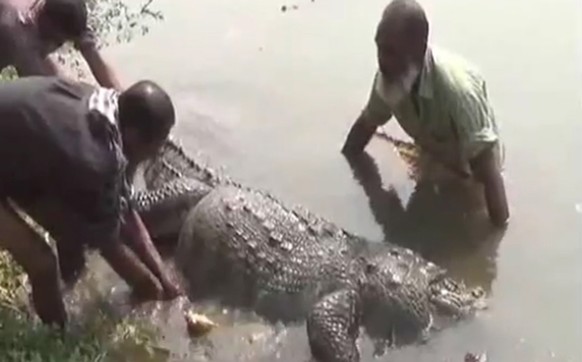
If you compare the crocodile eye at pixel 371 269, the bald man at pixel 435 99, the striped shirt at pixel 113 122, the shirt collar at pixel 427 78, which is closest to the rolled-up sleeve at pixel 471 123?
the bald man at pixel 435 99

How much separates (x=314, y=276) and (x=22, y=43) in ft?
5.46

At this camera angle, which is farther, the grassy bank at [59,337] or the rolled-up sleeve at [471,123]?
the rolled-up sleeve at [471,123]

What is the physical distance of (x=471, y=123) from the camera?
542 cm

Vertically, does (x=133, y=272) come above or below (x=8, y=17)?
below

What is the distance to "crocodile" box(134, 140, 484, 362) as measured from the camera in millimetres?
4797

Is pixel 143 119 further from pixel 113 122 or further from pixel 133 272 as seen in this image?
pixel 133 272

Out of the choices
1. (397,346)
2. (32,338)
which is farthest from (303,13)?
(32,338)

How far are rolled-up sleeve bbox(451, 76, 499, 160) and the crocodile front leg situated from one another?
1.06 metres

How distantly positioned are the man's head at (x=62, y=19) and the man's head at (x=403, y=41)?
133cm

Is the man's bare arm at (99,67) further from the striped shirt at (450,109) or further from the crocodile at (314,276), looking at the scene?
the striped shirt at (450,109)

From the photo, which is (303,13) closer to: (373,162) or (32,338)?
(373,162)

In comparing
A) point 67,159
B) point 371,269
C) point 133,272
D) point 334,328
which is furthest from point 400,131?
point 67,159

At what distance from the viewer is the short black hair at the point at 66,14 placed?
4934mm

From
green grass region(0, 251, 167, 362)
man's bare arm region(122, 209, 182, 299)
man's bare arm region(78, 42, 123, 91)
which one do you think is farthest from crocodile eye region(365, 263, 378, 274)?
man's bare arm region(78, 42, 123, 91)
